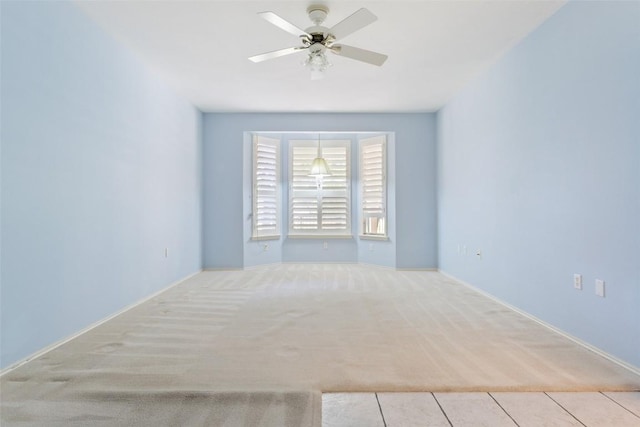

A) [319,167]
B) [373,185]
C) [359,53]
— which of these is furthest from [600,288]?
[319,167]

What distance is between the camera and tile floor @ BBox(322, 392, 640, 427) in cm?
164

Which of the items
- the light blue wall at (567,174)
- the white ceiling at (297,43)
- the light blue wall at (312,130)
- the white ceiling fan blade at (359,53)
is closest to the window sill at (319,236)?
the light blue wall at (312,130)

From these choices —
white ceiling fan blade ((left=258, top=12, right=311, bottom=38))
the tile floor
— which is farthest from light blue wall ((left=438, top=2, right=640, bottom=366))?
white ceiling fan blade ((left=258, top=12, right=311, bottom=38))

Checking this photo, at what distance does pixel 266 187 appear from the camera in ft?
20.5

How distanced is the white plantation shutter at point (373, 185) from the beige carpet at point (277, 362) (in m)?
2.61

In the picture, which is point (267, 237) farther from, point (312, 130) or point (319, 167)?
point (312, 130)

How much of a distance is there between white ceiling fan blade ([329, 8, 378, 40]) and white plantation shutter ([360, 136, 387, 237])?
11.7 ft

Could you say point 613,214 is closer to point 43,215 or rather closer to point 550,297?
point 550,297

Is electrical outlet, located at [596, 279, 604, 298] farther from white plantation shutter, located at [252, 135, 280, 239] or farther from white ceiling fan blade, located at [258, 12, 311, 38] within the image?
white plantation shutter, located at [252, 135, 280, 239]

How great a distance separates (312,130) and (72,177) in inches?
150

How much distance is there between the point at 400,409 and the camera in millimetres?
1745

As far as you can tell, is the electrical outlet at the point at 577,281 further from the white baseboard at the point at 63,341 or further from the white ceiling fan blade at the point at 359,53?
the white baseboard at the point at 63,341

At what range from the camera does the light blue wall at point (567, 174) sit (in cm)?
219

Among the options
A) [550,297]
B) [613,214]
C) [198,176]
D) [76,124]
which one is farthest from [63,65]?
[550,297]
